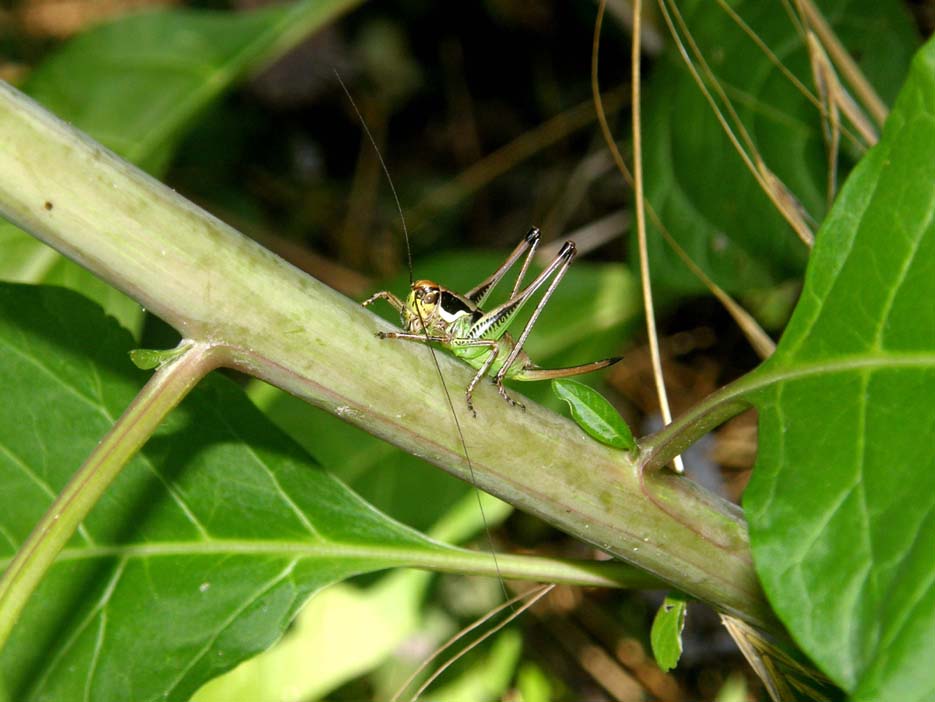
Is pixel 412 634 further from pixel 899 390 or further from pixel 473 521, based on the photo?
pixel 899 390

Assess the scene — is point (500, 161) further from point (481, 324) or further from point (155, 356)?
point (155, 356)

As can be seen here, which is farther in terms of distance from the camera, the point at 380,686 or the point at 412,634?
the point at 380,686

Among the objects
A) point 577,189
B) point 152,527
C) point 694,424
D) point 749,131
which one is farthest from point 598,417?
point 577,189

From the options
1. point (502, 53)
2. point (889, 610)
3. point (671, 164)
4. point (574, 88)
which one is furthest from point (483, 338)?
point (502, 53)

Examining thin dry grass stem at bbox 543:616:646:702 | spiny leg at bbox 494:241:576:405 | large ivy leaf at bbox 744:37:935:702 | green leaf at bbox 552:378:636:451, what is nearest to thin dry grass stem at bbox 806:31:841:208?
spiny leg at bbox 494:241:576:405

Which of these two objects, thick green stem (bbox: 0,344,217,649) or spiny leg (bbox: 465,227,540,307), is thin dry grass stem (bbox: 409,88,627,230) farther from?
thick green stem (bbox: 0,344,217,649)

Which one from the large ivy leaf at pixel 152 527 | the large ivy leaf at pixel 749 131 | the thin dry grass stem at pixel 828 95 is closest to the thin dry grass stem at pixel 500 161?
the large ivy leaf at pixel 749 131

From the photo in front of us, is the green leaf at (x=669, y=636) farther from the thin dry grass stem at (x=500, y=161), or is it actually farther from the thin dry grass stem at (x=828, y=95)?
the thin dry grass stem at (x=500, y=161)
